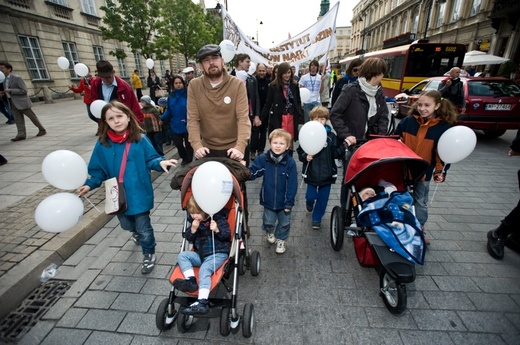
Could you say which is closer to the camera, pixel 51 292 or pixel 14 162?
pixel 51 292

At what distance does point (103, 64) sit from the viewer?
461cm

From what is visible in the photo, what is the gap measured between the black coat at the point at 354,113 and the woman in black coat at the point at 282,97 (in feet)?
7.54

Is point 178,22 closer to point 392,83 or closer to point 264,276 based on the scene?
point 392,83

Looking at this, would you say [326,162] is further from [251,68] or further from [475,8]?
[475,8]

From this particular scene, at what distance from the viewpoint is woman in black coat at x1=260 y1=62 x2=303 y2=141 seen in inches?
215

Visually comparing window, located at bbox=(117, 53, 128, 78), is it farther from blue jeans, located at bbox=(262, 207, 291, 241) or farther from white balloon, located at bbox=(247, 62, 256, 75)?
blue jeans, located at bbox=(262, 207, 291, 241)

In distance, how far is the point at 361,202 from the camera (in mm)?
2748

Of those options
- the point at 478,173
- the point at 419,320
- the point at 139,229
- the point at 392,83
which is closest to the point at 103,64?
the point at 139,229

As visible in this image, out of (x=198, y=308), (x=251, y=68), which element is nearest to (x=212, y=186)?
(x=198, y=308)

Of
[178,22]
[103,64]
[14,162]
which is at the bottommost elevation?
[14,162]

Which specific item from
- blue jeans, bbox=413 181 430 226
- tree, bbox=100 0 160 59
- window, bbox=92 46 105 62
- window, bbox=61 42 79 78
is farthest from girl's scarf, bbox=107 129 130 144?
window, bbox=92 46 105 62

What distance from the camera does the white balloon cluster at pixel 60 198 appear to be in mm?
2225

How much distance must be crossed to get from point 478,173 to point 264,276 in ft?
18.4

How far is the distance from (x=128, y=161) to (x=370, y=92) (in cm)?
307
